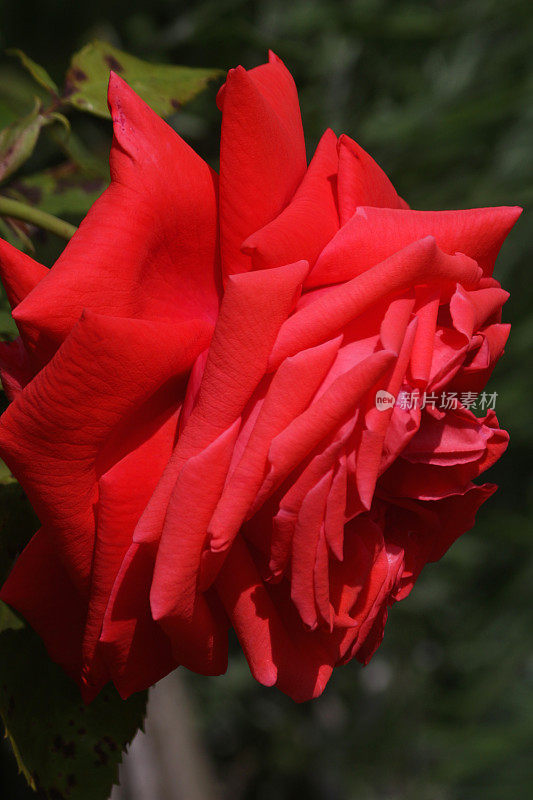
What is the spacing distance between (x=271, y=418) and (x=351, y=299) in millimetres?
65

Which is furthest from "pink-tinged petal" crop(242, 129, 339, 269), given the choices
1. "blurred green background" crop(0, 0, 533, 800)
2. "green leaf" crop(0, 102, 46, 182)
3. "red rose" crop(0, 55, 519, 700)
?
"blurred green background" crop(0, 0, 533, 800)

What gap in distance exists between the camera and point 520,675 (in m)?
1.45

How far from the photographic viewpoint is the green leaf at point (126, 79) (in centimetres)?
54

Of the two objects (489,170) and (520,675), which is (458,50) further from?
(520,675)

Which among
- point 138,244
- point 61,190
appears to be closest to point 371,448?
point 138,244

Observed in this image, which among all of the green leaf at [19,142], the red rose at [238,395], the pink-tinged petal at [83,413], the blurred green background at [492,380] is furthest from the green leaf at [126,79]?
the blurred green background at [492,380]

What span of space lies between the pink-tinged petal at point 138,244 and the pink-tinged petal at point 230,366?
0.16 ft

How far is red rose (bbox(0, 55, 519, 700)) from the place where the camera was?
32cm

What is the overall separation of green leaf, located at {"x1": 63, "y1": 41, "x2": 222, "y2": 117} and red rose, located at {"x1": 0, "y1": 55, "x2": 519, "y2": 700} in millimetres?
172

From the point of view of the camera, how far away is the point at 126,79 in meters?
0.57

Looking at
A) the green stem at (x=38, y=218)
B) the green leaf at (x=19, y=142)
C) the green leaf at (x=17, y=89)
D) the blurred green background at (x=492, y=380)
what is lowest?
the blurred green background at (x=492, y=380)

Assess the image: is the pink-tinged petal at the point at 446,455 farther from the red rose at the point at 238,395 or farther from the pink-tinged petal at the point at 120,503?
the pink-tinged petal at the point at 120,503

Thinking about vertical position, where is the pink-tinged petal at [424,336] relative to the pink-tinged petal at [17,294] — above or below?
below

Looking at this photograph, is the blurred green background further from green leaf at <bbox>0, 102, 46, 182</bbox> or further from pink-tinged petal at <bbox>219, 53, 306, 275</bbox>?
pink-tinged petal at <bbox>219, 53, 306, 275</bbox>
